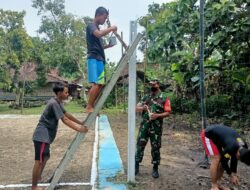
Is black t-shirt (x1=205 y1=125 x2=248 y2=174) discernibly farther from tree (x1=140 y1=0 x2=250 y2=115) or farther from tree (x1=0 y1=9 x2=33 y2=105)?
tree (x1=0 y1=9 x2=33 y2=105)

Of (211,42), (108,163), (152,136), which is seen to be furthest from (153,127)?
(211,42)

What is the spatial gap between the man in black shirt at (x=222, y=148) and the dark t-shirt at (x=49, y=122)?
2116 mm

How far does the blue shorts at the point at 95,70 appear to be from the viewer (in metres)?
5.08

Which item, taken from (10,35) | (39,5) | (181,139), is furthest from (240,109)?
(39,5)

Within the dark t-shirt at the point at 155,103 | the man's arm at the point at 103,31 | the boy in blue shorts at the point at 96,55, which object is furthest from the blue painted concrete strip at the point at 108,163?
the man's arm at the point at 103,31

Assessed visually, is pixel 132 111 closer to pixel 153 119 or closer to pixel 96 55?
pixel 153 119

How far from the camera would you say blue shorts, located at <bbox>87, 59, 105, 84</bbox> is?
16.7ft

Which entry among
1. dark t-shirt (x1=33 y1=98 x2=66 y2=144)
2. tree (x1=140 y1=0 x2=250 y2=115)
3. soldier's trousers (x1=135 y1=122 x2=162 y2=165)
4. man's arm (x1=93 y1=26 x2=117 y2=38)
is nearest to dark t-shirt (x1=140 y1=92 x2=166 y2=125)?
soldier's trousers (x1=135 y1=122 x2=162 y2=165)

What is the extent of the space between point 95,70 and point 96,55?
212 millimetres

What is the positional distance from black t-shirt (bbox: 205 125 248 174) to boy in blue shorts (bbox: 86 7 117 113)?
1685 mm

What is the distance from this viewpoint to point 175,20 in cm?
1266

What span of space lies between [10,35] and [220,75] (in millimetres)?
23245

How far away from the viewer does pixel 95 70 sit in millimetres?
5094

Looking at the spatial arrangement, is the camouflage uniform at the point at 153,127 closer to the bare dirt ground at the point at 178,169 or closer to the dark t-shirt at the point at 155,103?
the dark t-shirt at the point at 155,103
